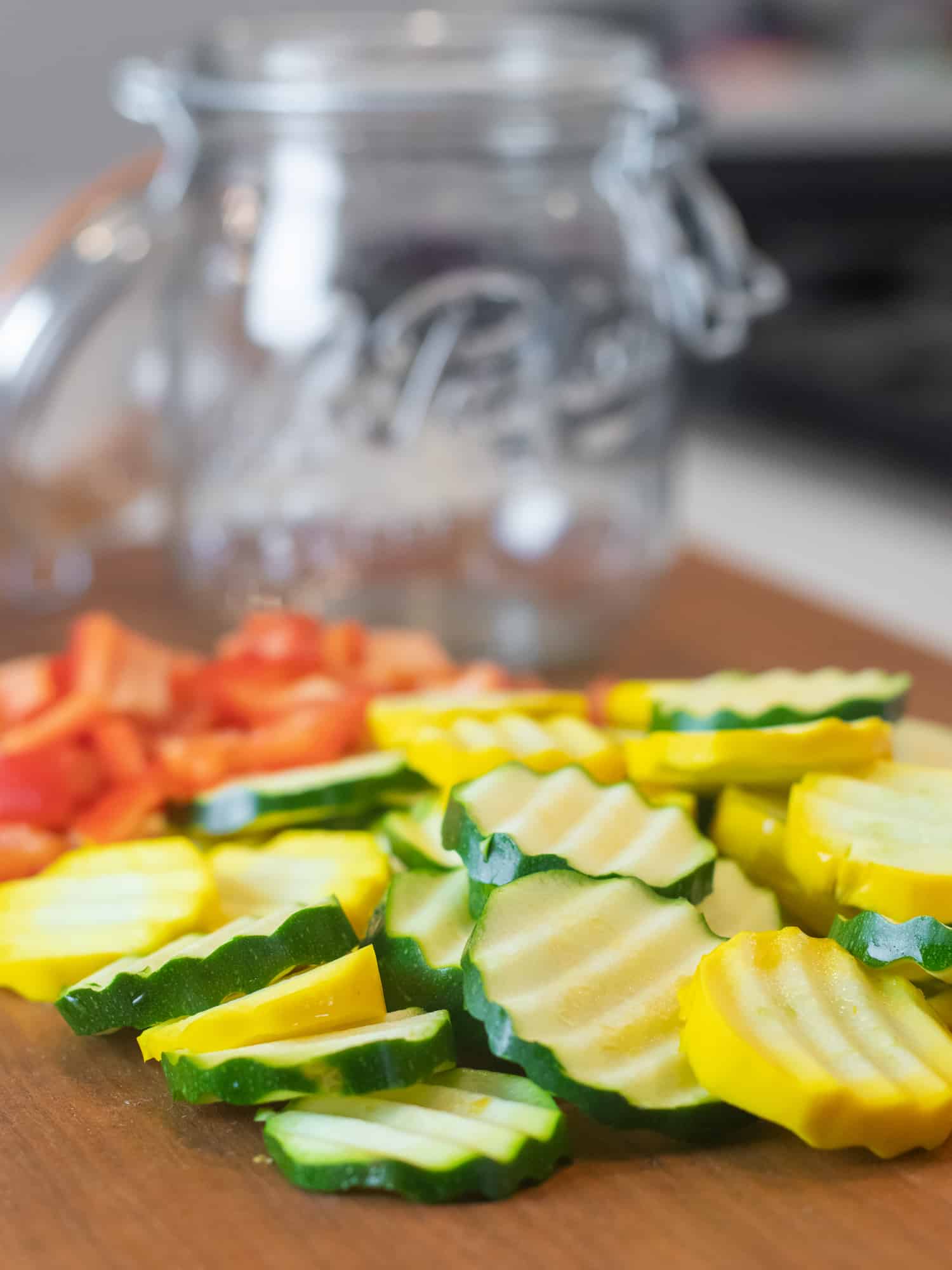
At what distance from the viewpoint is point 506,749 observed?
0.93 meters

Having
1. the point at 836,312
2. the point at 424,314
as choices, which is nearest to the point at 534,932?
the point at 424,314

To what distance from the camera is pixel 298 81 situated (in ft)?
4.12

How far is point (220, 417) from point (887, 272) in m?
1.35

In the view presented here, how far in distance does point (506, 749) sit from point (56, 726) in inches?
13.6

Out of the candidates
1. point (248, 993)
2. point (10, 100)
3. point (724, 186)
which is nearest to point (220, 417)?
point (248, 993)

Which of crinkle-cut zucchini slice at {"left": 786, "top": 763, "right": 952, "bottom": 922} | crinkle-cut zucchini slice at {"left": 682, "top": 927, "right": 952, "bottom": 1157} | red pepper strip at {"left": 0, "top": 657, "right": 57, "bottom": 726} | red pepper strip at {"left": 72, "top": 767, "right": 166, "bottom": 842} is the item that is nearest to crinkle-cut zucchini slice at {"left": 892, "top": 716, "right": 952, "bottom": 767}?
crinkle-cut zucchini slice at {"left": 786, "top": 763, "right": 952, "bottom": 922}

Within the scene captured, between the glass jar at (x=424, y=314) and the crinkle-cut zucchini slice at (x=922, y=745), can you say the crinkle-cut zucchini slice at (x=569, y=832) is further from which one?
the glass jar at (x=424, y=314)

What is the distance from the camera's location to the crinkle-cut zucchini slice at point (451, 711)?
101 cm

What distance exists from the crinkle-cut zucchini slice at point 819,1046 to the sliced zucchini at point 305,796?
31cm

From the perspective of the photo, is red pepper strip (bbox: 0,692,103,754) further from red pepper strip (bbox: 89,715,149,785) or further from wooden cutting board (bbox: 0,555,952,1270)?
wooden cutting board (bbox: 0,555,952,1270)

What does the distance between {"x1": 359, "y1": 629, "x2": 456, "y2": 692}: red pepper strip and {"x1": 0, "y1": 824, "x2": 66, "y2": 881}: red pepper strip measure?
0.29 m

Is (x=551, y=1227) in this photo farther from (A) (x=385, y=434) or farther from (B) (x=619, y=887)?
(A) (x=385, y=434)

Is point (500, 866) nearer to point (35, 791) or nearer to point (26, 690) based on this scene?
point (35, 791)

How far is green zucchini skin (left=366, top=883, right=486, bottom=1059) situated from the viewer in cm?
76
